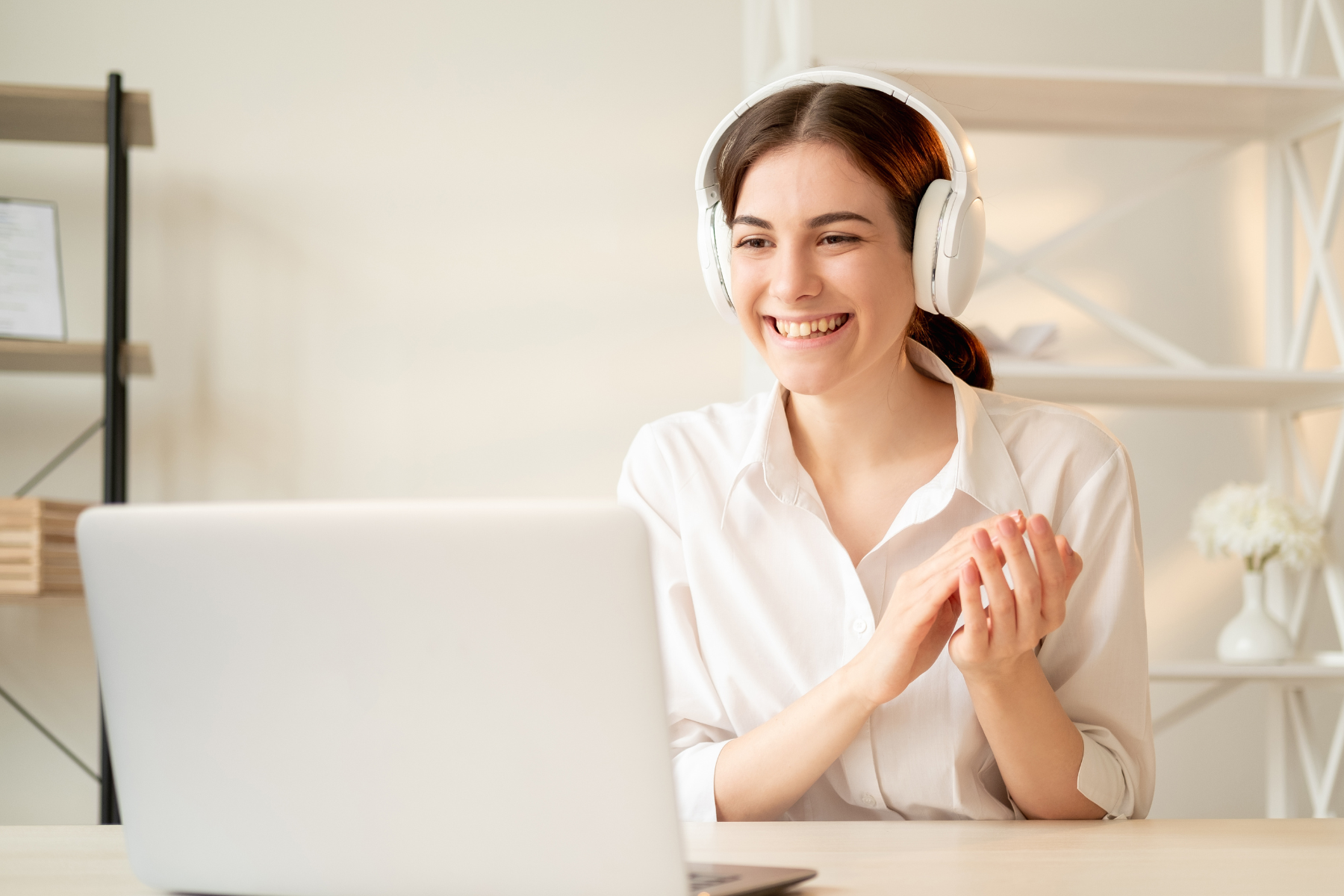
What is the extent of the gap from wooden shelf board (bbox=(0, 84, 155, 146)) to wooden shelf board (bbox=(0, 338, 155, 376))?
1.24 feet

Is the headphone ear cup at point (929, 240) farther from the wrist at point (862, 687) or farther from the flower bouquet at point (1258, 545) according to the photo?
the flower bouquet at point (1258, 545)

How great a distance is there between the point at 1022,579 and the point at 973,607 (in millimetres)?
43

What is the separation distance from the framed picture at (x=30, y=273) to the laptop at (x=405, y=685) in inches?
65.9

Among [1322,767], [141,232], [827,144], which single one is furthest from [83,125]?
[1322,767]

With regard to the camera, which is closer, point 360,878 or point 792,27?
point 360,878

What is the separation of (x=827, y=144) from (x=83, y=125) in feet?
4.86

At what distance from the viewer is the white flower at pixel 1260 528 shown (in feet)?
6.78

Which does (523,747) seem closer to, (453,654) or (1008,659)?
(453,654)

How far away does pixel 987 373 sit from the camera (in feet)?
4.75

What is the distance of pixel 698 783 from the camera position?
1087 millimetres

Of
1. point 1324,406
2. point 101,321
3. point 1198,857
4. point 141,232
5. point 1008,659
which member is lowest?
point 1198,857

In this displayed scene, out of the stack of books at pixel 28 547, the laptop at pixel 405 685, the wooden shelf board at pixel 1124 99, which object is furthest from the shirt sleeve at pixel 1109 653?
the stack of books at pixel 28 547

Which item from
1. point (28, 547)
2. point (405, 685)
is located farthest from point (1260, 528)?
point (28, 547)

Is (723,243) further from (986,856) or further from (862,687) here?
Answer: (986,856)
